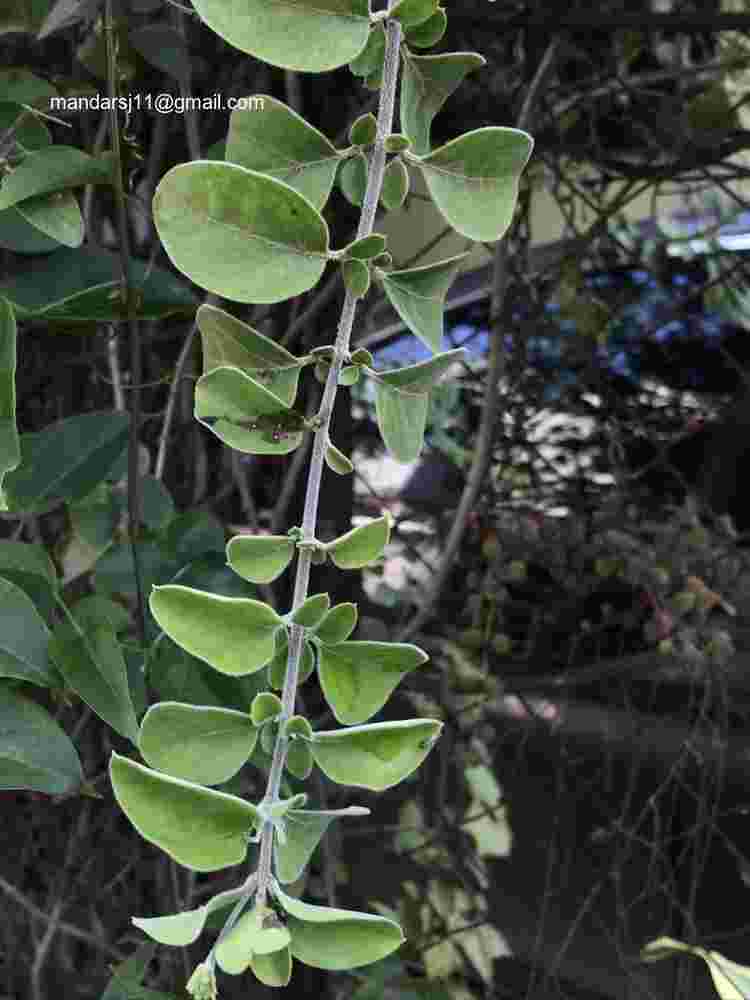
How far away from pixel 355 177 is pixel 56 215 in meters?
0.11

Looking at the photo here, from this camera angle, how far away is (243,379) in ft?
0.69

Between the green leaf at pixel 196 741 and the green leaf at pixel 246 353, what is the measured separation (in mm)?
68

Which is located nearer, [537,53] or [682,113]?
[537,53]

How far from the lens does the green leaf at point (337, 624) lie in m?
0.21

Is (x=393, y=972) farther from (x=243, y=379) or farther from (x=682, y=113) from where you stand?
(x=682, y=113)

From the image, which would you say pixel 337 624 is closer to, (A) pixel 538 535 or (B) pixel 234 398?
(B) pixel 234 398

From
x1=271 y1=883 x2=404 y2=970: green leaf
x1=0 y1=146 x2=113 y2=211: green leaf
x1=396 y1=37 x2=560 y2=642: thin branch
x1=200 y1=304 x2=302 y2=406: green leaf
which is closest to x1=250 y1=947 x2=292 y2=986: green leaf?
x1=271 y1=883 x2=404 y2=970: green leaf

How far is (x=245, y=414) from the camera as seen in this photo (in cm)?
22

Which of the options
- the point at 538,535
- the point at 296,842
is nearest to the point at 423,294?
the point at 296,842

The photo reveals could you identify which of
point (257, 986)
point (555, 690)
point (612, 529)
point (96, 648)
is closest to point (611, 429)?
point (612, 529)

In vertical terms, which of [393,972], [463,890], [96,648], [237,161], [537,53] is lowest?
[463,890]

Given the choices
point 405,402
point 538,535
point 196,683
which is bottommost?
point 538,535

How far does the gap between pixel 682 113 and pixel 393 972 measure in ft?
2.13

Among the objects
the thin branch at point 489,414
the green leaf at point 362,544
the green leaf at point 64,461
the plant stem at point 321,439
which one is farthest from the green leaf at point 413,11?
the thin branch at point 489,414
